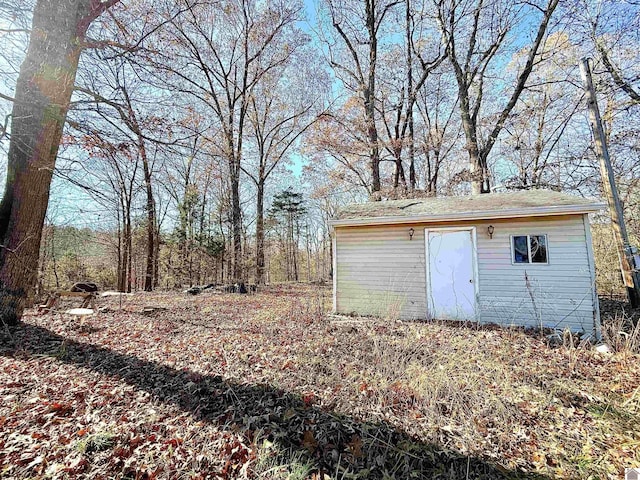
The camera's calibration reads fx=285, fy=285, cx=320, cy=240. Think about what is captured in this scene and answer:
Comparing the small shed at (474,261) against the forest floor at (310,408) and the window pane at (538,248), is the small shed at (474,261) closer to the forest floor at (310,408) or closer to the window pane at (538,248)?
the window pane at (538,248)

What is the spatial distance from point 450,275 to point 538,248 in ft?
5.93

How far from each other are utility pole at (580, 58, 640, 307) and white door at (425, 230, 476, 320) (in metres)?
3.51

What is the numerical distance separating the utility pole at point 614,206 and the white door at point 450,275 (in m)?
3.51

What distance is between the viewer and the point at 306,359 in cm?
403

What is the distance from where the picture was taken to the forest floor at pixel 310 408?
2186 mm

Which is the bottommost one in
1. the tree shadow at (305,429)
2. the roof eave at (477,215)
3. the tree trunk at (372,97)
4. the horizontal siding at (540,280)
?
the tree shadow at (305,429)

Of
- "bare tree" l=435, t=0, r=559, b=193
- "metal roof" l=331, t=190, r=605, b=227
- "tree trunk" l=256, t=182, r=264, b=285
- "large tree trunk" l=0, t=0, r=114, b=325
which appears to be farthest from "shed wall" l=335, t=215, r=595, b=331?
"tree trunk" l=256, t=182, r=264, b=285

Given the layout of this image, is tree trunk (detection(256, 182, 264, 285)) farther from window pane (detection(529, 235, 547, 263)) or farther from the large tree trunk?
window pane (detection(529, 235, 547, 263))

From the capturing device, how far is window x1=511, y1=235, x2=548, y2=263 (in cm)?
597

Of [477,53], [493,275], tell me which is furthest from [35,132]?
[477,53]

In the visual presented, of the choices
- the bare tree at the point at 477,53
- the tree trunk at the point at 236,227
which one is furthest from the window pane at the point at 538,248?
the tree trunk at the point at 236,227

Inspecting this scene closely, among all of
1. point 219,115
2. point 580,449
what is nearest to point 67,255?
point 219,115

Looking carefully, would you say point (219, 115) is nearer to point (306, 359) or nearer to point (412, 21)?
point (412, 21)

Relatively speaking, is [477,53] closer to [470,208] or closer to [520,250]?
[470,208]
